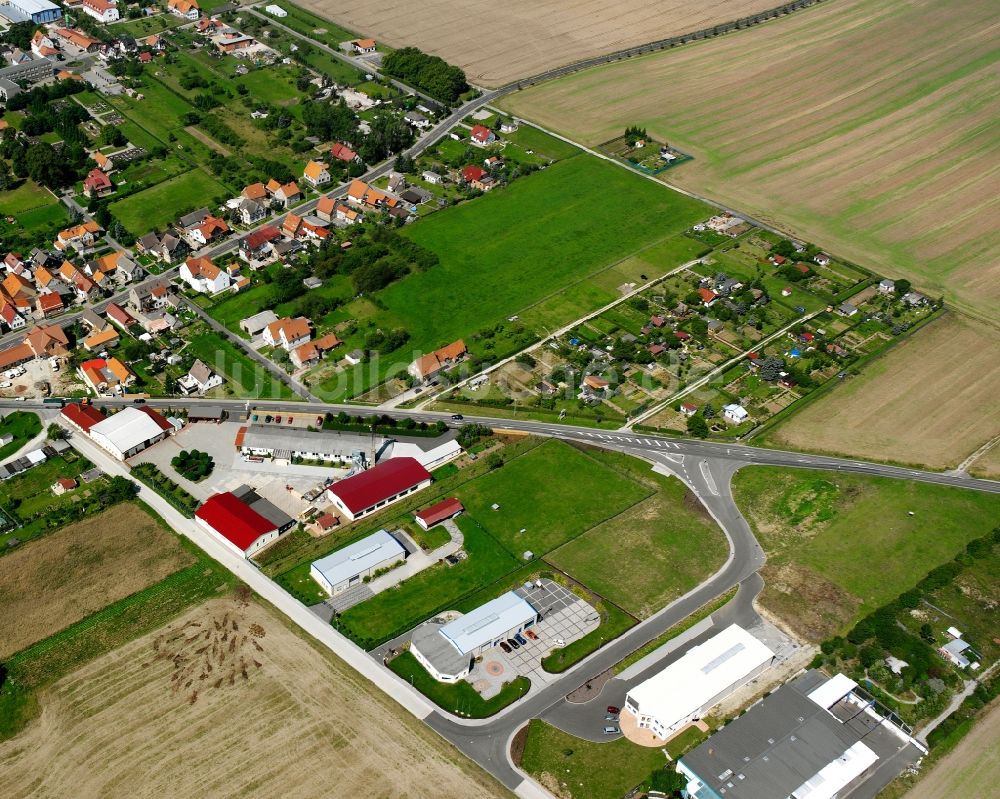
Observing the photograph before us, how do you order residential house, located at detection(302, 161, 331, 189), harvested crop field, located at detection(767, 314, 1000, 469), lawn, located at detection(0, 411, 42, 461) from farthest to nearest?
1. residential house, located at detection(302, 161, 331, 189)
2. harvested crop field, located at detection(767, 314, 1000, 469)
3. lawn, located at detection(0, 411, 42, 461)

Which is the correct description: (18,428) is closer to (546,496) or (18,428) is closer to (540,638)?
(546,496)

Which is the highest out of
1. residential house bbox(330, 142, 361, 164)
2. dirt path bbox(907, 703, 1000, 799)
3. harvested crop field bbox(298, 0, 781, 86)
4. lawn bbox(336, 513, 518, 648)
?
harvested crop field bbox(298, 0, 781, 86)

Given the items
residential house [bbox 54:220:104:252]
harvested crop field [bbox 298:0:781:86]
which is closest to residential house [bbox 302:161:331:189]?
residential house [bbox 54:220:104:252]

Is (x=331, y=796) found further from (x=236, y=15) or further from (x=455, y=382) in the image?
(x=236, y=15)

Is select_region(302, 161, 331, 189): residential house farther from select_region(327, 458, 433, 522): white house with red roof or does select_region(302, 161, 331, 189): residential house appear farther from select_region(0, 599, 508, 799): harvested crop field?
select_region(0, 599, 508, 799): harvested crop field

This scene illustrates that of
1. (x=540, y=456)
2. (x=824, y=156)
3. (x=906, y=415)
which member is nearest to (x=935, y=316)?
(x=906, y=415)

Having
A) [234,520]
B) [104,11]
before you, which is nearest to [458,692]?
[234,520]
